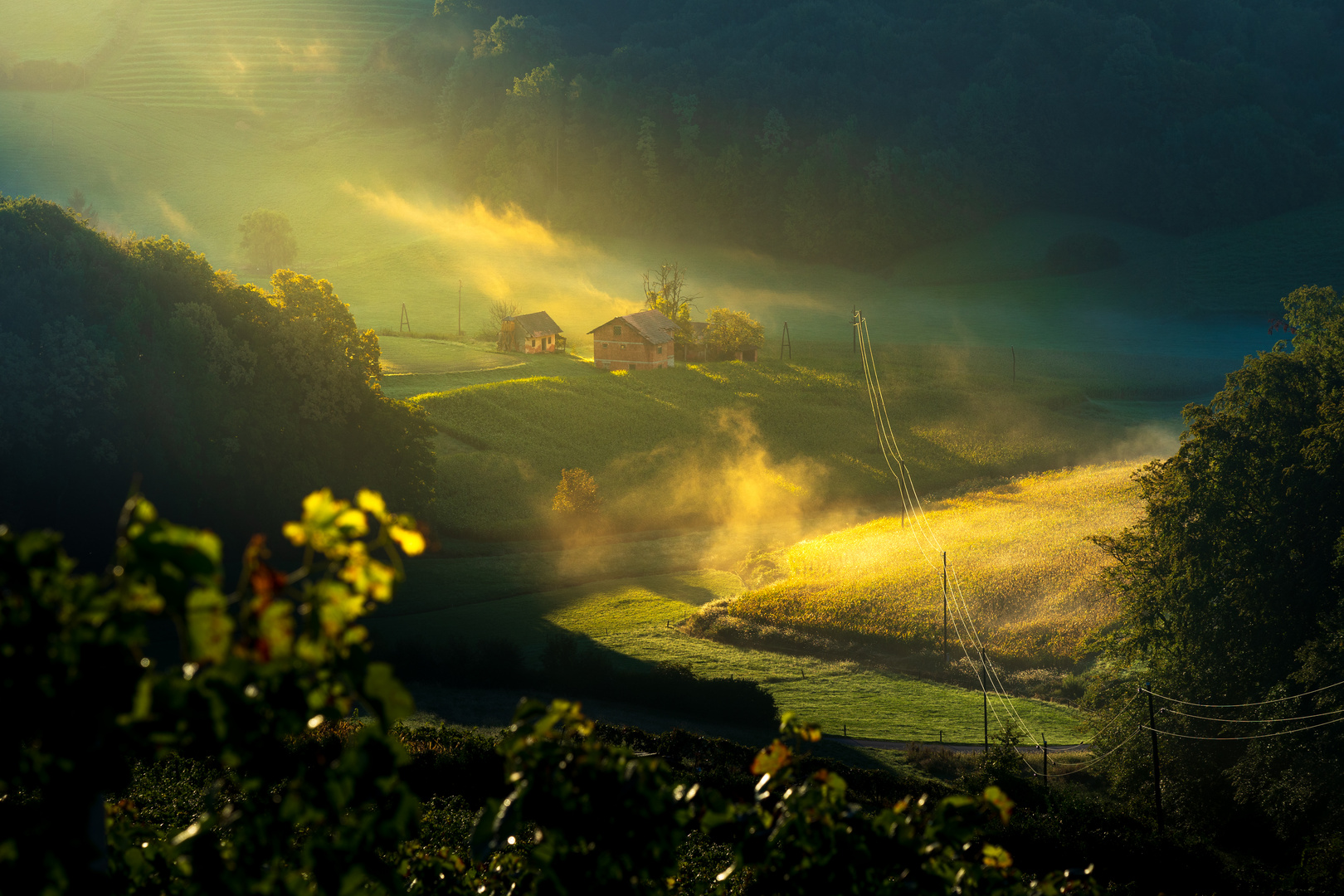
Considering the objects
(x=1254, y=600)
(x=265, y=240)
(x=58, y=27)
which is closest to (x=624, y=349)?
(x=1254, y=600)

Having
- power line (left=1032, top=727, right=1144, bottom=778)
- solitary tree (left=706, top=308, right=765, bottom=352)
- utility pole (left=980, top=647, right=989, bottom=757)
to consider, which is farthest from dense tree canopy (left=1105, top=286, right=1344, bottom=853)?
solitary tree (left=706, top=308, right=765, bottom=352)

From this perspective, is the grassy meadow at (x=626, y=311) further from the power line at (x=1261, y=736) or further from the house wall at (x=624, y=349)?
the power line at (x=1261, y=736)

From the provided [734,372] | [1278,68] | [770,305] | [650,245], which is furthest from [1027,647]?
[1278,68]

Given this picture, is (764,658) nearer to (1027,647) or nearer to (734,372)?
(1027,647)

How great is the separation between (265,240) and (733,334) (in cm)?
6558

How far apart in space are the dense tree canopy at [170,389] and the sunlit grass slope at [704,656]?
9.34 m

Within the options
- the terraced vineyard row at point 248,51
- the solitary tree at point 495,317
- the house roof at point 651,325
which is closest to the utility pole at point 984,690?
the house roof at point 651,325

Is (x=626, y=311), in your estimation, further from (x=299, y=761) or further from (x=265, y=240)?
(x=299, y=761)

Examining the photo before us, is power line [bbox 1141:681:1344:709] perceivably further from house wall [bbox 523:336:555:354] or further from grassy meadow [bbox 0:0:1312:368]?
grassy meadow [bbox 0:0:1312:368]

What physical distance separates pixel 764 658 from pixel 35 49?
163898 mm

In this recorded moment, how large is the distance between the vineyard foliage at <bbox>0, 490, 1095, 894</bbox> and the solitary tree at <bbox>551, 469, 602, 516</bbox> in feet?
137

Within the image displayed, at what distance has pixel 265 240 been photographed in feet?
377

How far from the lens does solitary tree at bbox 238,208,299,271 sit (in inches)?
4520

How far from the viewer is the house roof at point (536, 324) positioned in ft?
284
